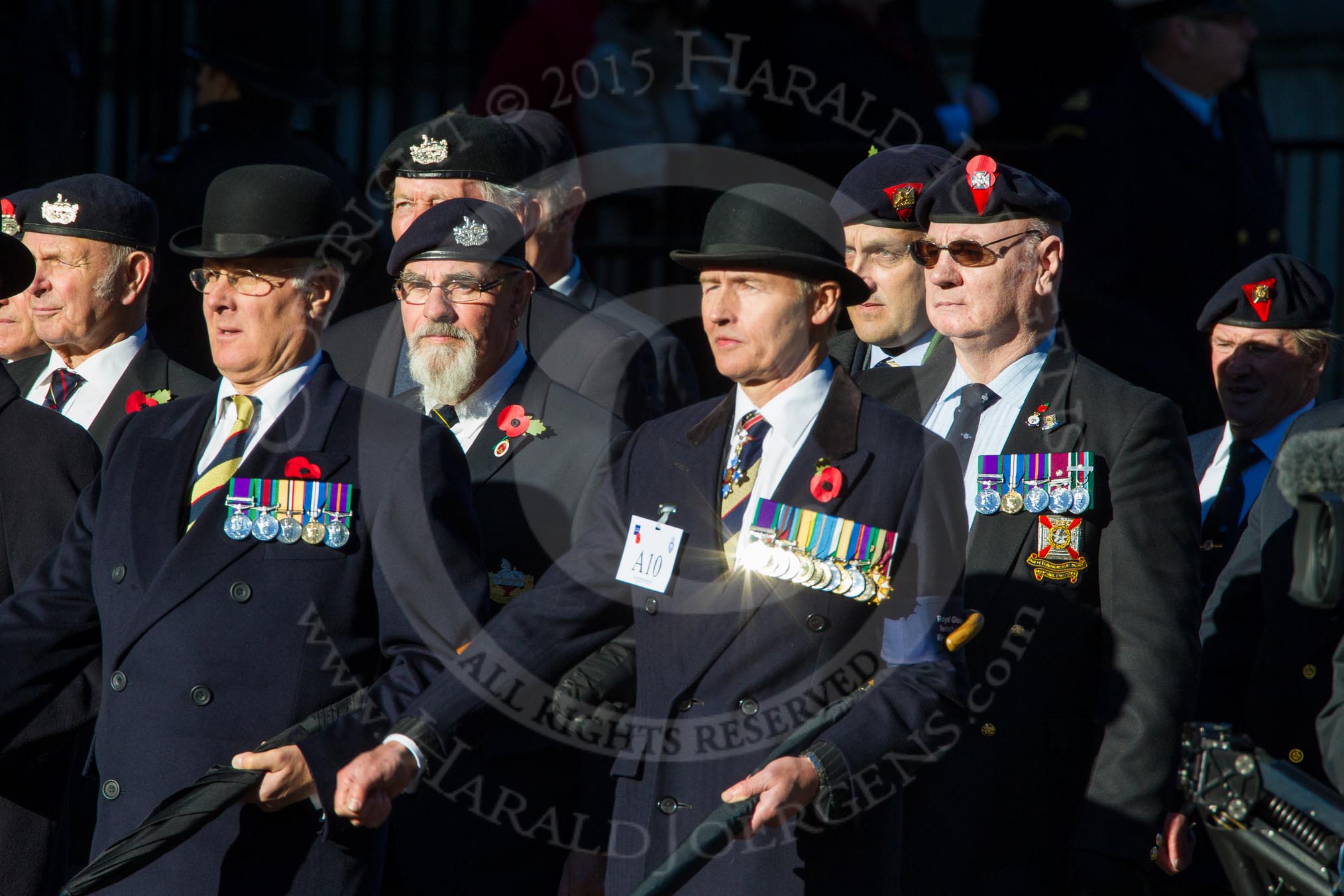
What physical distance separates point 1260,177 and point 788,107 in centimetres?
194

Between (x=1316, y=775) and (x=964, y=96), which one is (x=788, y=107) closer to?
(x=964, y=96)

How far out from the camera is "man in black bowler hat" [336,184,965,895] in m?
3.68

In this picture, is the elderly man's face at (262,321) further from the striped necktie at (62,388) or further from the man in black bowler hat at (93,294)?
the striped necktie at (62,388)

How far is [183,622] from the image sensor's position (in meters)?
3.84

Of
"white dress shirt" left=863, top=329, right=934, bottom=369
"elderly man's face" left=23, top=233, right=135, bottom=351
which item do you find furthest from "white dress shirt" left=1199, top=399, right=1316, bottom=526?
"elderly man's face" left=23, top=233, right=135, bottom=351

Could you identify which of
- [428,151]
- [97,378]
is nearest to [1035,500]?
[428,151]

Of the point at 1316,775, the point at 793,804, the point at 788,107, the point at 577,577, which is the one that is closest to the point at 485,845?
the point at 577,577

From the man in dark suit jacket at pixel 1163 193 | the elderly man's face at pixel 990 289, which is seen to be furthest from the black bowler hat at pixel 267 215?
the man in dark suit jacket at pixel 1163 193

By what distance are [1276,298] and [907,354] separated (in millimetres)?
1082

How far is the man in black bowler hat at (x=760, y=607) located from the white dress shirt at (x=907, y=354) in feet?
4.20

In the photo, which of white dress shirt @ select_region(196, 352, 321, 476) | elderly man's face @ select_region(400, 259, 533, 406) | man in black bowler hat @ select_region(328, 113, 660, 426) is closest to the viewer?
white dress shirt @ select_region(196, 352, 321, 476)

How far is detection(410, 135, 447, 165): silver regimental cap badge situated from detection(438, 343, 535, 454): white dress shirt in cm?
98

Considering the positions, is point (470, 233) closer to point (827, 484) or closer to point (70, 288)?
point (70, 288)

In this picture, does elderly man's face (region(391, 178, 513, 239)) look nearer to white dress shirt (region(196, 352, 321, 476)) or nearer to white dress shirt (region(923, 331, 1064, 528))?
white dress shirt (region(196, 352, 321, 476))
